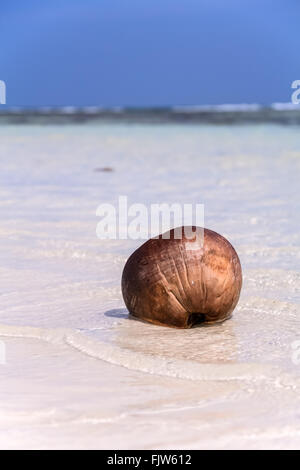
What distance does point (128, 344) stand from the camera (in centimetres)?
299

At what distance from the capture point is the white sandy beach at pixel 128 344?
222cm

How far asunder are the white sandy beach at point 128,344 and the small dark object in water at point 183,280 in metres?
0.07

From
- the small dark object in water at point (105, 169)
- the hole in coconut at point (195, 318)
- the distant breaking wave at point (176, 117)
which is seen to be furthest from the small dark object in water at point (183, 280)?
the distant breaking wave at point (176, 117)

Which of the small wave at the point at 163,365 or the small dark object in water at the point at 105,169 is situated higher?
the small dark object in water at the point at 105,169

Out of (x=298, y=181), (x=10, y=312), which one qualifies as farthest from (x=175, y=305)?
(x=298, y=181)

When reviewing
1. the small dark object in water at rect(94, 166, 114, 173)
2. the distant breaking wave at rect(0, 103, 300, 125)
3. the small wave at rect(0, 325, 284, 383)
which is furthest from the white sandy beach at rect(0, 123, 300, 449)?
the distant breaking wave at rect(0, 103, 300, 125)

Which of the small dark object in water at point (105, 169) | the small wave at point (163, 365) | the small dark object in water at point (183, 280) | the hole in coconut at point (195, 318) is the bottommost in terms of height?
the small wave at point (163, 365)

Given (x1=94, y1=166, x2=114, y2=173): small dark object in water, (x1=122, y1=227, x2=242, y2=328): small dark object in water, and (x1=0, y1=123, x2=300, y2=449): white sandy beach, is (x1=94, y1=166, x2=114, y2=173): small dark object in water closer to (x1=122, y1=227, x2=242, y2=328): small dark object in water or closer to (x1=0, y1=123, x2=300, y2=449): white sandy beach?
(x1=0, y1=123, x2=300, y2=449): white sandy beach

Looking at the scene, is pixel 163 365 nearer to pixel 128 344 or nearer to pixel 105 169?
pixel 128 344

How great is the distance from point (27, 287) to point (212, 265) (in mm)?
1139

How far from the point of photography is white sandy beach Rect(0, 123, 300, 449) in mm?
2225

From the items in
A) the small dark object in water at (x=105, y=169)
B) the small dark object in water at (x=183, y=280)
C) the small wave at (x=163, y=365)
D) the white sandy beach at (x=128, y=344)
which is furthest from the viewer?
the small dark object in water at (x=105, y=169)

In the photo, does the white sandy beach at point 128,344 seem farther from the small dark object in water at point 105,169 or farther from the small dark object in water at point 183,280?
the small dark object in water at point 105,169

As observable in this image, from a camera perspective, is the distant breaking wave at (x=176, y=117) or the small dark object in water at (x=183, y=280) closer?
the small dark object in water at (x=183, y=280)
